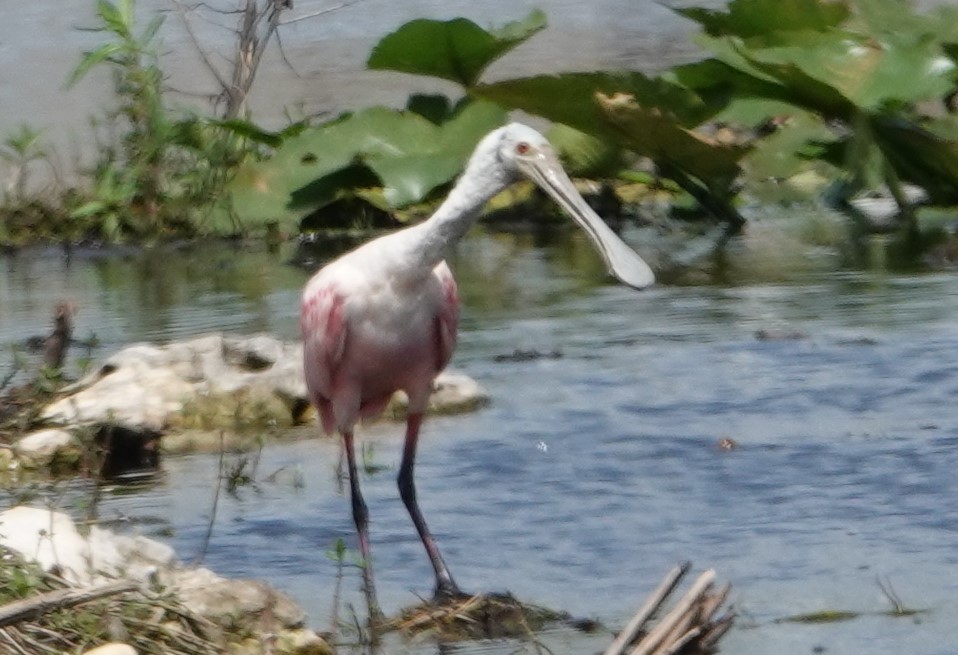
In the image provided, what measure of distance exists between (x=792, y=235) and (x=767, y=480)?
557 cm

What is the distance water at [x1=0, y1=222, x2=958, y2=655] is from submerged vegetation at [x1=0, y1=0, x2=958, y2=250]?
1747 millimetres

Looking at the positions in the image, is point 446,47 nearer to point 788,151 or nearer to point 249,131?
point 249,131

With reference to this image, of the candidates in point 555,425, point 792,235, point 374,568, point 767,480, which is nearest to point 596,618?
point 374,568

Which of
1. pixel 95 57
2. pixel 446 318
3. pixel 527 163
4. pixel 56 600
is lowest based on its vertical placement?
pixel 56 600

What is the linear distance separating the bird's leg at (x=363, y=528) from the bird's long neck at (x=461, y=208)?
657 mm

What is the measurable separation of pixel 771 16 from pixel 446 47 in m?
1.83

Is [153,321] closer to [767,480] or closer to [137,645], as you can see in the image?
[767,480]

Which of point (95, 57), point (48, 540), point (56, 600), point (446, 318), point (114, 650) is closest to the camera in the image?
point (56, 600)

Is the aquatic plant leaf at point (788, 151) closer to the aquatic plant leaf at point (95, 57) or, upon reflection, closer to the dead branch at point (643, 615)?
the aquatic plant leaf at point (95, 57)

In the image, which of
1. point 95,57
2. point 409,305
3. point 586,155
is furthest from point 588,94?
point 409,305

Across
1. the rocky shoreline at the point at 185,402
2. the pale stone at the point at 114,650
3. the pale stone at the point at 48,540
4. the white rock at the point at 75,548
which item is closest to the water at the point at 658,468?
the rocky shoreline at the point at 185,402

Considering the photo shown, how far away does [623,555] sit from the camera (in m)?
5.59

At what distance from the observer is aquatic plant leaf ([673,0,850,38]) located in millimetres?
11938

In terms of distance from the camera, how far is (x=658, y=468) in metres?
6.53
